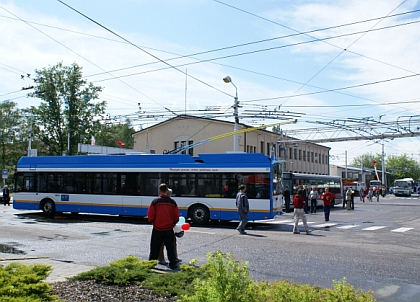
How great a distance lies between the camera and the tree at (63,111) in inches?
2127

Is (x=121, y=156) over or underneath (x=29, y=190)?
over

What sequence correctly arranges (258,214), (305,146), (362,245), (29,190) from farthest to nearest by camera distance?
(305,146)
(29,190)
(258,214)
(362,245)

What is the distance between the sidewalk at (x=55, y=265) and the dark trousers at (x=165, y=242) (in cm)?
125

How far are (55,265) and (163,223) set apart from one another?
230cm

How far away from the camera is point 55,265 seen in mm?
8727

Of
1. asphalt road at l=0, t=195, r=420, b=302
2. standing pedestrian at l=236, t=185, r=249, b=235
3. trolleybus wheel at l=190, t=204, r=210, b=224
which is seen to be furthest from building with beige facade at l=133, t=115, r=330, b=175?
asphalt road at l=0, t=195, r=420, b=302

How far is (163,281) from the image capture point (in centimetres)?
658

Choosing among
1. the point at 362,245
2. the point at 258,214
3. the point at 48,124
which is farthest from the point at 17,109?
the point at 362,245

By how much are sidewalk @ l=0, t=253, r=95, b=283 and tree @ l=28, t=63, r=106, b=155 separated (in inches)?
1792

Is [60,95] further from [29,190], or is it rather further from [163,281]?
[163,281]

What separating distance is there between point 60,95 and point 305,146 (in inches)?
1367

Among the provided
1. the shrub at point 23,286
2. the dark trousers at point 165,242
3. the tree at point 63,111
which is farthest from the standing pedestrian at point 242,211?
the tree at point 63,111

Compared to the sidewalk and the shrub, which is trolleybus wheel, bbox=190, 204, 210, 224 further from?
the shrub

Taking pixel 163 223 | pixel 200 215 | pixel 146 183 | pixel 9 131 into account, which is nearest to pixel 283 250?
pixel 163 223
